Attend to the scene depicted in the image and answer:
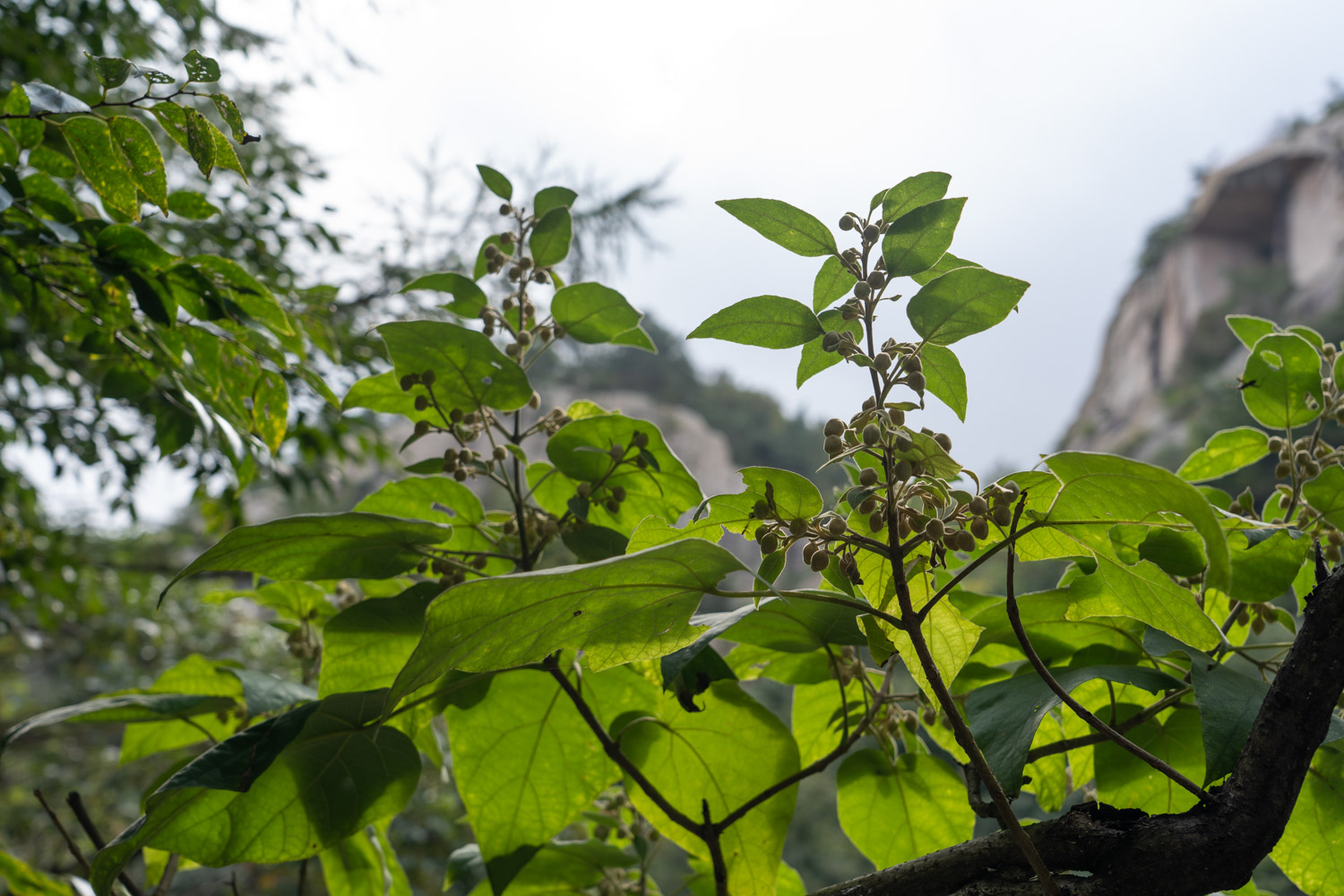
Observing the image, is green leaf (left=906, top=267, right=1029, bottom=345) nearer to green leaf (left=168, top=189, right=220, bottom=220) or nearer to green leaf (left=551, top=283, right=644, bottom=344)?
green leaf (left=551, top=283, right=644, bottom=344)

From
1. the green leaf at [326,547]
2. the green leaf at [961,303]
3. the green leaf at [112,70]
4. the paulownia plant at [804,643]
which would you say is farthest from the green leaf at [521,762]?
the green leaf at [112,70]

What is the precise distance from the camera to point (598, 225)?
6.20 metres

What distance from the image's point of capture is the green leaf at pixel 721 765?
0.46 m

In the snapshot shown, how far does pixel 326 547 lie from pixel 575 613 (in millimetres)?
207

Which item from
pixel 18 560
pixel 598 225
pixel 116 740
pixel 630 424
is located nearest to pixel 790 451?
pixel 598 225

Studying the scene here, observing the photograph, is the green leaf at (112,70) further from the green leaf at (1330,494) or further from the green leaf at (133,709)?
the green leaf at (1330,494)

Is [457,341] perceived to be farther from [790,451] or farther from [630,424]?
[790,451]

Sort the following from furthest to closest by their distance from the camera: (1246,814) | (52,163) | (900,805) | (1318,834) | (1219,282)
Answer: (1219,282)
(52,163)
(900,805)
(1318,834)
(1246,814)

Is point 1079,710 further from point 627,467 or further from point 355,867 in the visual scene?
point 355,867

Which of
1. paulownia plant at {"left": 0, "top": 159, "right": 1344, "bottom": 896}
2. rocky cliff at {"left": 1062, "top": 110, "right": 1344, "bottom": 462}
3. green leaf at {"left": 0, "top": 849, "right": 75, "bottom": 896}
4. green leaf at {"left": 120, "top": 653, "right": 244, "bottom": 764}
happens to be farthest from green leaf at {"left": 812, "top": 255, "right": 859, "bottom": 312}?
rocky cliff at {"left": 1062, "top": 110, "right": 1344, "bottom": 462}

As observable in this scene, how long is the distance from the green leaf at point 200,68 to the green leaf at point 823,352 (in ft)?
1.28

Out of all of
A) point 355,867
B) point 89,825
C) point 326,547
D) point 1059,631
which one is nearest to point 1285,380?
point 1059,631

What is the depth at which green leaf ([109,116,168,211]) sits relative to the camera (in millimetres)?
533

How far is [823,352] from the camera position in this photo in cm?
43
